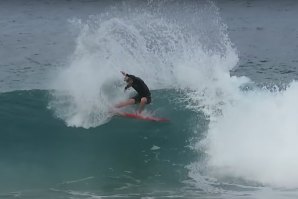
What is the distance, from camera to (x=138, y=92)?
20172 mm

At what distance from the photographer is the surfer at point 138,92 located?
19859 millimetres

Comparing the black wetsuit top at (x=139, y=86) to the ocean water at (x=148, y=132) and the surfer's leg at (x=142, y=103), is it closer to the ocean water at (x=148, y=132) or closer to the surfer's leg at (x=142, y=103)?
the surfer's leg at (x=142, y=103)

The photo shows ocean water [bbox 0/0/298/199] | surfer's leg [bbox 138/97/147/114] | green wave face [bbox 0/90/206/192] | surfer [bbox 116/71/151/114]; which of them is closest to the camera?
ocean water [bbox 0/0/298/199]

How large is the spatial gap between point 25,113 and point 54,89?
5.59 ft

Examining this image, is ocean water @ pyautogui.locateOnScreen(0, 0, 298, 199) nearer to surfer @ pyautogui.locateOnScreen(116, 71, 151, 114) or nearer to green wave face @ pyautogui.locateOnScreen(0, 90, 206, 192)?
green wave face @ pyautogui.locateOnScreen(0, 90, 206, 192)

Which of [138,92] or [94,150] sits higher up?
[138,92]

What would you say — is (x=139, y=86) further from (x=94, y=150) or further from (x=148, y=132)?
(x=94, y=150)

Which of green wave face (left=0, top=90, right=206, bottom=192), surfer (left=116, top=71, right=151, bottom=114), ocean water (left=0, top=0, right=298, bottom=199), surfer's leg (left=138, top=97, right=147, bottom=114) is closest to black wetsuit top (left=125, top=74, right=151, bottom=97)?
surfer (left=116, top=71, right=151, bottom=114)

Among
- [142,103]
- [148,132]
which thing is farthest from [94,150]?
[142,103]

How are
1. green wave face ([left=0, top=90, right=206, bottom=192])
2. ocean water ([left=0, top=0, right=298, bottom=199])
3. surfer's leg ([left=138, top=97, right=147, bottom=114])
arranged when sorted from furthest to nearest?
surfer's leg ([left=138, top=97, right=147, bottom=114])
green wave face ([left=0, top=90, right=206, bottom=192])
ocean water ([left=0, top=0, right=298, bottom=199])

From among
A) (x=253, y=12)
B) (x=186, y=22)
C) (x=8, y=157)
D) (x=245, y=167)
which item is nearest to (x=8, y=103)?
(x=8, y=157)

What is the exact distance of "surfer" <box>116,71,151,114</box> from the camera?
19.9 meters

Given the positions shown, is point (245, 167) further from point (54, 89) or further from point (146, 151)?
point (54, 89)

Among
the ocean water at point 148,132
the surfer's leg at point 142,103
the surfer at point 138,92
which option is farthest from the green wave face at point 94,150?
the surfer at point 138,92
